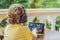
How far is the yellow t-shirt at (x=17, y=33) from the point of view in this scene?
176 cm

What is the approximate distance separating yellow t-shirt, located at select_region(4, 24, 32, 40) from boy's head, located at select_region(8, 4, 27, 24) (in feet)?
0.17

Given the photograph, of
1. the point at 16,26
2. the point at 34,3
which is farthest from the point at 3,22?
the point at 34,3

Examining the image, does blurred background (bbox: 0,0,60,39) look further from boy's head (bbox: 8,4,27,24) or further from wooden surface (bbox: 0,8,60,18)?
boy's head (bbox: 8,4,27,24)

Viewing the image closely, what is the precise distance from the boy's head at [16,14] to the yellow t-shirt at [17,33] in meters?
0.05

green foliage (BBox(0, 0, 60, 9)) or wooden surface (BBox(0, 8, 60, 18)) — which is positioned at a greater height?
green foliage (BBox(0, 0, 60, 9))

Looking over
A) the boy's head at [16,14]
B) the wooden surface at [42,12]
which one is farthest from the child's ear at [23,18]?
the wooden surface at [42,12]

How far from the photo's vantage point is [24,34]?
1780 mm

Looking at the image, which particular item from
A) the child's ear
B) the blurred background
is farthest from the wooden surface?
the child's ear

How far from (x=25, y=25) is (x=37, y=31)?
0.50 ft

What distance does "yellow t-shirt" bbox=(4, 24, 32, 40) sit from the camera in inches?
69.2

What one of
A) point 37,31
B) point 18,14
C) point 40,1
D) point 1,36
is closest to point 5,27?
point 1,36

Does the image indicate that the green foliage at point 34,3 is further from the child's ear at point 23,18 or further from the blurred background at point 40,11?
the child's ear at point 23,18

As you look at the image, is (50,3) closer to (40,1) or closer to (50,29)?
(40,1)

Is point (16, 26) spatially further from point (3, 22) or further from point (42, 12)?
point (42, 12)
